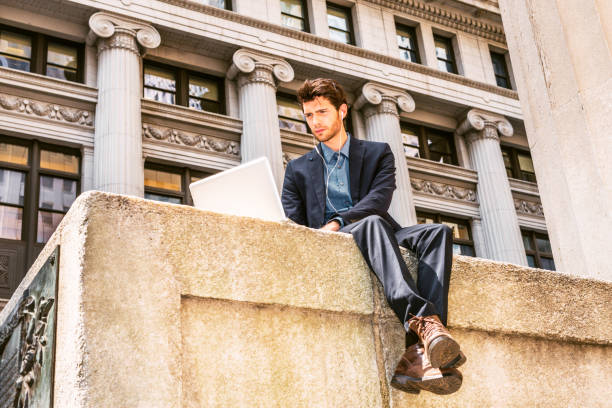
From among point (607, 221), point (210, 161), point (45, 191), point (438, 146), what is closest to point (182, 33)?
point (210, 161)

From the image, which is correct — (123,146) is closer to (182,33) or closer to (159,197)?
(159,197)

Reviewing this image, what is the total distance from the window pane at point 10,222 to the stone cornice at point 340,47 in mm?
7665

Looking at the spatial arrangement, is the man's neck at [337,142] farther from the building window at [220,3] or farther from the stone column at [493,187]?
the stone column at [493,187]

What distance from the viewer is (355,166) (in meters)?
5.24

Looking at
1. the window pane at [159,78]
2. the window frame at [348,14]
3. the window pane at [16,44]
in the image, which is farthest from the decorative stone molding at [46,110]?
the window frame at [348,14]

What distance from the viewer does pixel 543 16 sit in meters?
6.77

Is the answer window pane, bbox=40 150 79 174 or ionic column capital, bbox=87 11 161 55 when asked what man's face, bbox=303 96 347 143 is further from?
ionic column capital, bbox=87 11 161 55

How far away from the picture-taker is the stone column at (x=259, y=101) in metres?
Result: 20.6

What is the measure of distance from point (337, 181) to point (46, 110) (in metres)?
15.2

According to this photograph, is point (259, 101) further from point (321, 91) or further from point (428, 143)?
point (321, 91)

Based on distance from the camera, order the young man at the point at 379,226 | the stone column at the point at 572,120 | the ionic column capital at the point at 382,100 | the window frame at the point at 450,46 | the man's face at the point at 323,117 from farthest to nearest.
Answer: the window frame at the point at 450,46
the ionic column capital at the point at 382,100
the stone column at the point at 572,120
the man's face at the point at 323,117
the young man at the point at 379,226

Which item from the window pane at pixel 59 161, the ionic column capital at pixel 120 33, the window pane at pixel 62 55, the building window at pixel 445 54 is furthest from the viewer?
the building window at pixel 445 54

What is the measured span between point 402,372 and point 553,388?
130cm

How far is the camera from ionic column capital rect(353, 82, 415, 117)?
78.9 ft
